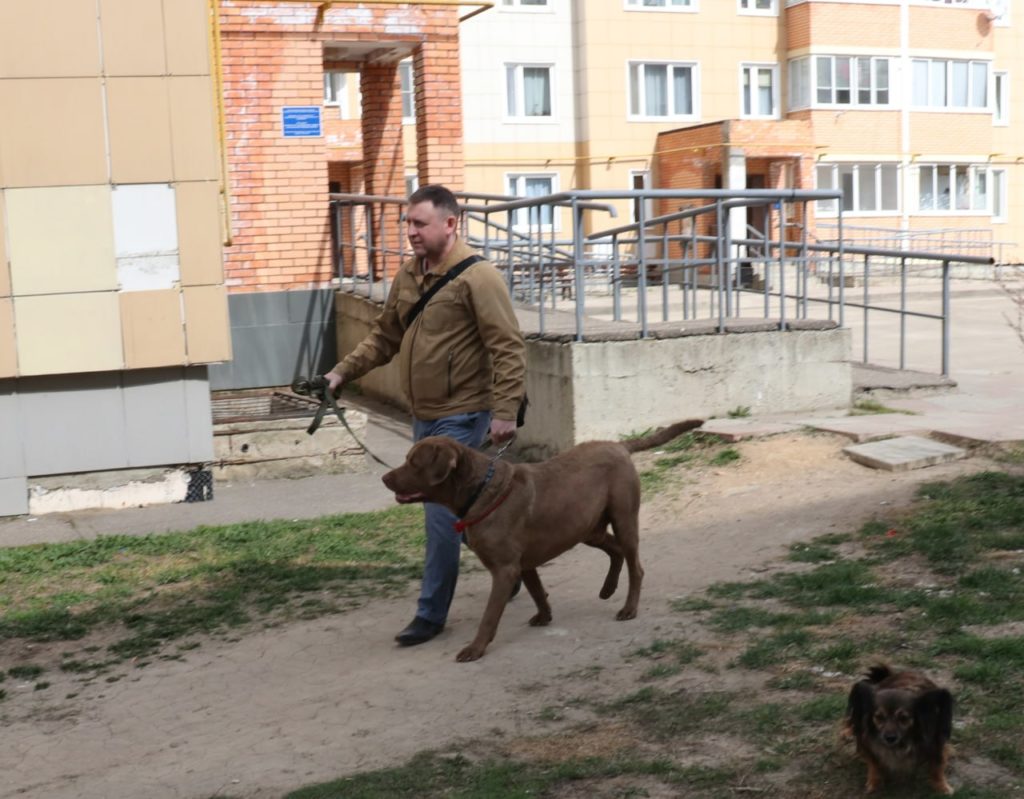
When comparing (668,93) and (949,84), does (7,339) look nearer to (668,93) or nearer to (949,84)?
(668,93)

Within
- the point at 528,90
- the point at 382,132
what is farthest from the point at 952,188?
the point at 382,132

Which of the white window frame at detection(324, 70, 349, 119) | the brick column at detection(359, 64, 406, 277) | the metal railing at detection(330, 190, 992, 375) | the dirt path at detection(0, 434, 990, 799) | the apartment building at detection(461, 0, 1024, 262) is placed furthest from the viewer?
the apartment building at detection(461, 0, 1024, 262)

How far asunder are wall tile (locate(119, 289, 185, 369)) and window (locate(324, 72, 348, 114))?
2413 centimetres

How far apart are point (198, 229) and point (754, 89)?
29.2 m

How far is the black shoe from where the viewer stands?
6.14 meters

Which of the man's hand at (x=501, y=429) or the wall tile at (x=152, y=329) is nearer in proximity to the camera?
the man's hand at (x=501, y=429)

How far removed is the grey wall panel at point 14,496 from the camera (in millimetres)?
9672

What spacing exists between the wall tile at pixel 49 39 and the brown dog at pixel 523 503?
17.4 ft

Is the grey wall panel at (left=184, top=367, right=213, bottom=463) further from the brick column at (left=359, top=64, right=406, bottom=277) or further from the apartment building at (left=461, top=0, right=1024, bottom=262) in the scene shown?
the apartment building at (left=461, top=0, right=1024, bottom=262)

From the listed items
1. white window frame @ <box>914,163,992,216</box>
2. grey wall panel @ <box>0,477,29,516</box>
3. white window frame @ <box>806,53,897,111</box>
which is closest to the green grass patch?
grey wall panel @ <box>0,477,29,516</box>

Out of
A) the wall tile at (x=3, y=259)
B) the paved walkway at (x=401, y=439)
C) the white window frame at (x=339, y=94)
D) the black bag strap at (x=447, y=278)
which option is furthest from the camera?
the white window frame at (x=339, y=94)

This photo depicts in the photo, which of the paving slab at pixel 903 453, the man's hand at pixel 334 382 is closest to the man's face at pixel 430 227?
the man's hand at pixel 334 382

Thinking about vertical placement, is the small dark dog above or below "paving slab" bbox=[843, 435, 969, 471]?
above

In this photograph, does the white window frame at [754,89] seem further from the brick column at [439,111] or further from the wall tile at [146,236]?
the wall tile at [146,236]
